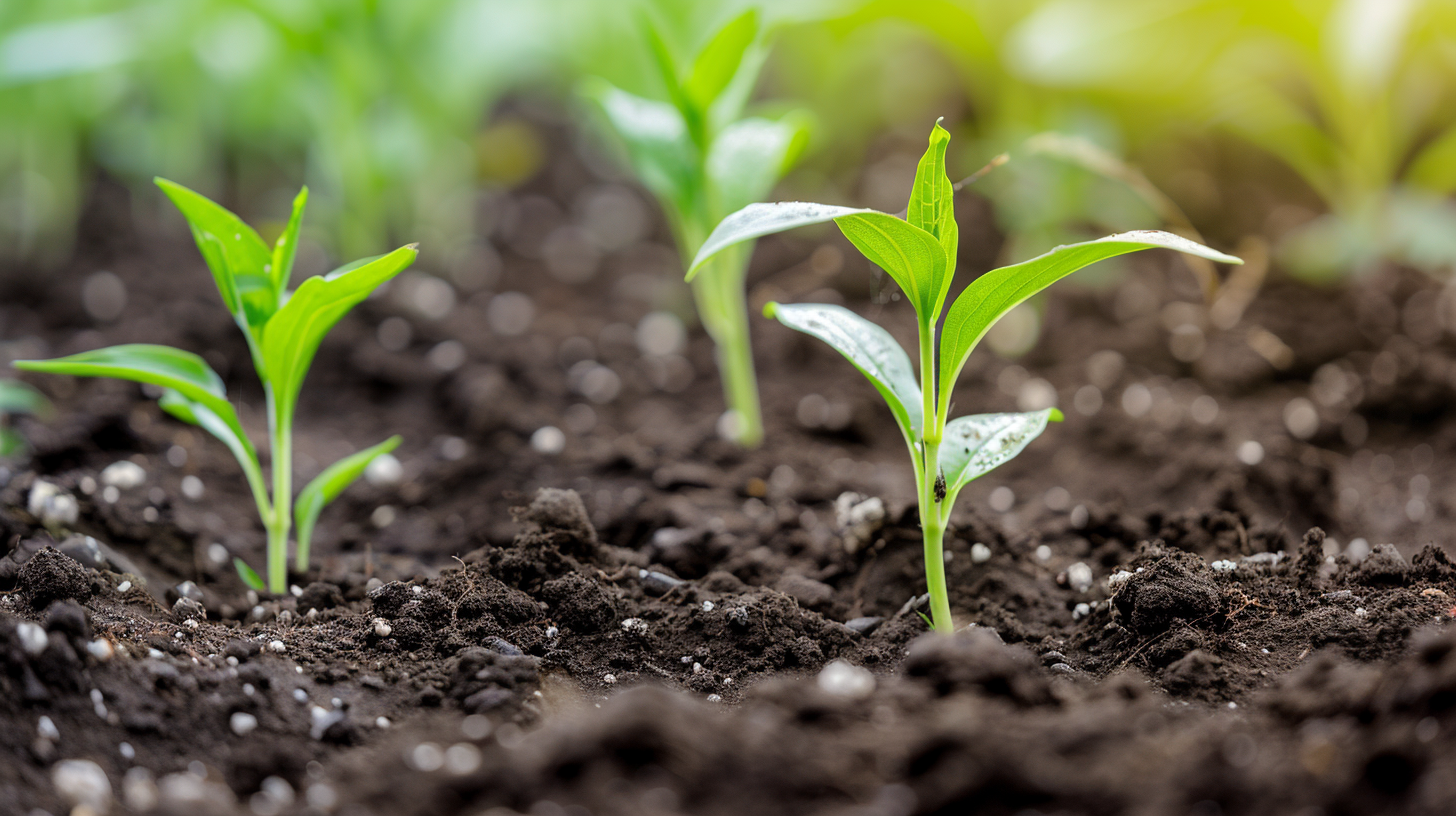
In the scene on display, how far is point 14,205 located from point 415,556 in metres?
2.53

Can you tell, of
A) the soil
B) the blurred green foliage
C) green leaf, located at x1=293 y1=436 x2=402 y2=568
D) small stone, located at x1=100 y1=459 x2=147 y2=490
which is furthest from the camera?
the blurred green foliage

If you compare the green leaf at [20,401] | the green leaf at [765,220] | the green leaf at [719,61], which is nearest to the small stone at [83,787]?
the green leaf at [765,220]

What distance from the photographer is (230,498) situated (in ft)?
5.98

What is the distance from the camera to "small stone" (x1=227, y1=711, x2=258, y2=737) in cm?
108

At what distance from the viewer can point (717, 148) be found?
5.83 ft

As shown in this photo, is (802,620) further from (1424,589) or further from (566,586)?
(1424,589)

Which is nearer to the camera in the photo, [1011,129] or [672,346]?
[672,346]

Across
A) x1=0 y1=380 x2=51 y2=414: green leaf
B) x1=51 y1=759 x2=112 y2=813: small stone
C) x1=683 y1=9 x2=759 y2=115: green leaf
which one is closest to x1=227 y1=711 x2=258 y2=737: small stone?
x1=51 y1=759 x2=112 y2=813: small stone

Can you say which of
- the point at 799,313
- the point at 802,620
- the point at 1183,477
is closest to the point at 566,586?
the point at 802,620

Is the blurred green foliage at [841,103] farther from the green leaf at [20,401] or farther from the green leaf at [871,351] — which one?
the green leaf at [871,351]

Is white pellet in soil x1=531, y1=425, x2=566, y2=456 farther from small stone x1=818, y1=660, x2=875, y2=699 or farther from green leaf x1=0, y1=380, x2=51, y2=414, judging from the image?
small stone x1=818, y1=660, x2=875, y2=699

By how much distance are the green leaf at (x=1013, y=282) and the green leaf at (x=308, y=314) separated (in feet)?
2.26

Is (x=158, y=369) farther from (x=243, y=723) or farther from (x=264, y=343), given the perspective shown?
(x=243, y=723)

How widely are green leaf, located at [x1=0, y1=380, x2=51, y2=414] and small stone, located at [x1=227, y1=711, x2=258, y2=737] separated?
3.16 ft
